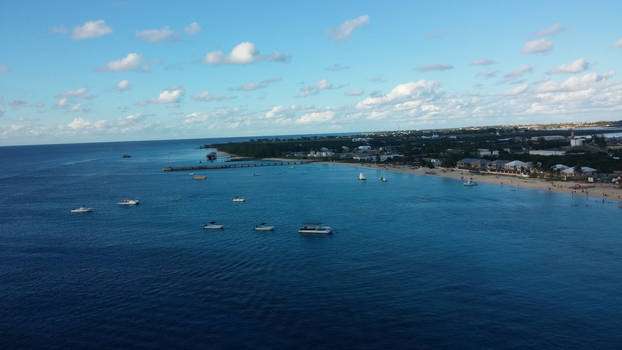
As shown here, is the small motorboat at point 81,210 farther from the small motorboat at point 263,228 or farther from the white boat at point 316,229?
the white boat at point 316,229

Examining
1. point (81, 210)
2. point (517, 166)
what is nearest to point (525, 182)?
point (517, 166)

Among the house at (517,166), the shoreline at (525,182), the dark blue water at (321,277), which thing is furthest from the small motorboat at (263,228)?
the house at (517,166)

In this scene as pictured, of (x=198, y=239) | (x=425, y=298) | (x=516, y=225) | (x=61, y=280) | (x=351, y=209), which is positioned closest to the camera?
(x=425, y=298)

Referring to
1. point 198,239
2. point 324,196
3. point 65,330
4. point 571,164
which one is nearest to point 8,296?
point 65,330

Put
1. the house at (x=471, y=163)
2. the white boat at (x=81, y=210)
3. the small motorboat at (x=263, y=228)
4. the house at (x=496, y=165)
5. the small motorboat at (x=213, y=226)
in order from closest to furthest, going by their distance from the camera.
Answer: the small motorboat at (x=263, y=228) → the small motorboat at (x=213, y=226) → the white boat at (x=81, y=210) → the house at (x=496, y=165) → the house at (x=471, y=163)

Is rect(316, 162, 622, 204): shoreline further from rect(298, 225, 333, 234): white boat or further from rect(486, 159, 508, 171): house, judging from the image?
rect(298, 225, 333, 234): white boat

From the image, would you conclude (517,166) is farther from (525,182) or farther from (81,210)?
(81,210)

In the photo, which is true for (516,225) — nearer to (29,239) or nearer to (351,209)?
(351,209)
